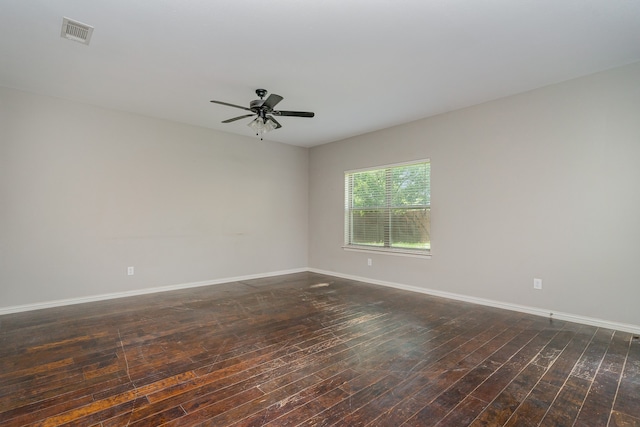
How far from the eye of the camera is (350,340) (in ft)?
9.34

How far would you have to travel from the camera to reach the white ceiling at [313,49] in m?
2.29

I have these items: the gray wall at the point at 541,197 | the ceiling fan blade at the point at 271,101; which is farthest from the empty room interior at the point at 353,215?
the ceiling fan blade at the point at 271,101

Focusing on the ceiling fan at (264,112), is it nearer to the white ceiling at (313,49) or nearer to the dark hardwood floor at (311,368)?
the white ceiling at (313,49)

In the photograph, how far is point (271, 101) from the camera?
335cm

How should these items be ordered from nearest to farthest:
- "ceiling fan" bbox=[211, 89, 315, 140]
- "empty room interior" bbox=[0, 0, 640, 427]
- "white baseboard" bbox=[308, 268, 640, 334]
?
"empty room interior" bbox=[0, 0, 640, 427]
"white baseboard" bbox=[308, 268, 640, 334]
"ceiling fan" bbox=[211, 89, 315, 140]

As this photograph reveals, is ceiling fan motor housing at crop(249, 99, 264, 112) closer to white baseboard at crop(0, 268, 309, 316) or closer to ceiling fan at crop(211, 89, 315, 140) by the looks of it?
ceiling fan at crop(211, 89, 315, 140)

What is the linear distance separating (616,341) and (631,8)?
2.78 metres

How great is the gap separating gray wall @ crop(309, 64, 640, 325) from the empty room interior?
21mm

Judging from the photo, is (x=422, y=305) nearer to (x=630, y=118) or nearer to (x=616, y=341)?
(x=616, y=341)

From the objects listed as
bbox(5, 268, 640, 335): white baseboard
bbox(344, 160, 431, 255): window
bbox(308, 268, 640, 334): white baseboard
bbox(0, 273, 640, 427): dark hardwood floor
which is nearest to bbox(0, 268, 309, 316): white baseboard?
bbox(5, 268, 640, 335): white baseboard

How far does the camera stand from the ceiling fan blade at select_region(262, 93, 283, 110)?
3.24m

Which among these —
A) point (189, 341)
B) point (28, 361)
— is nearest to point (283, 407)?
point (189, 341)

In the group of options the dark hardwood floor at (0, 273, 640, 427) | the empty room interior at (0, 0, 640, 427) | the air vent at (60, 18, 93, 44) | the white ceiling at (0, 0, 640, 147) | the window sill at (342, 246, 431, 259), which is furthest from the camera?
the window sill at (342, 246, 431, 259)

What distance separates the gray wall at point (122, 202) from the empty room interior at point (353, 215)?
0.03 metres
